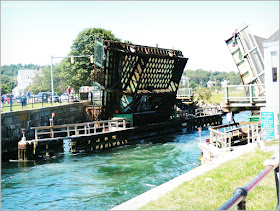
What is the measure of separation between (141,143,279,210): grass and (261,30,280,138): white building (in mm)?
3373

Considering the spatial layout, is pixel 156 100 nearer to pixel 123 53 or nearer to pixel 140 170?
pixel 123 53

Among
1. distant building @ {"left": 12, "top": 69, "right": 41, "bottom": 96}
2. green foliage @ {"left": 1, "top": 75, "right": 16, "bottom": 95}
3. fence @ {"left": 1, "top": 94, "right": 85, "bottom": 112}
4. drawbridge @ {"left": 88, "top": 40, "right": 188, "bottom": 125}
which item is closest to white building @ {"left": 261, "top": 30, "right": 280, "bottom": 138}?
drawbridge @ {"left": 88, "top": 40, "right": 188, "bottom": 125}

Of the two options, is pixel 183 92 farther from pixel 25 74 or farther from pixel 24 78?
pixel 25 74

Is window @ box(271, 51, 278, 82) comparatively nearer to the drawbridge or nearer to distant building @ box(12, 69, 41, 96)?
the drawbridge

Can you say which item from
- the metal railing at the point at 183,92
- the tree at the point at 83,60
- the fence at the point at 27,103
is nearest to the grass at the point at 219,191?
the fence at the point at 27,103

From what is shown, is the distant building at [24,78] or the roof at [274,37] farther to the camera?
the distant building at [24,78]

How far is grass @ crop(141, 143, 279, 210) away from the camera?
6.36 m

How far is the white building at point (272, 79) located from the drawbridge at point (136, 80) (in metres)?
11.5

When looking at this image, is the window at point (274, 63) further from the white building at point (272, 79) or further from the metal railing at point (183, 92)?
the metal railing at point (183, 92)

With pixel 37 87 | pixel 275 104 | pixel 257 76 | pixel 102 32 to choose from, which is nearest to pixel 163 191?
pixel 275 104

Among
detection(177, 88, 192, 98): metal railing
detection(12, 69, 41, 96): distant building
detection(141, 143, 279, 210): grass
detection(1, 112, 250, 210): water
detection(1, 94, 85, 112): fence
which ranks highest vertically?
detection(12, 69, 41, 96): distant building

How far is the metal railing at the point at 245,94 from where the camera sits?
655 inches

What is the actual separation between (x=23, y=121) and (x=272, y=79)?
15808 mm

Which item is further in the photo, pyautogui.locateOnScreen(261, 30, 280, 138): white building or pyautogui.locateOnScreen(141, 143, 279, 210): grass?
pyautogui.locateOnScreen(261, 30, 280, 138): white building
